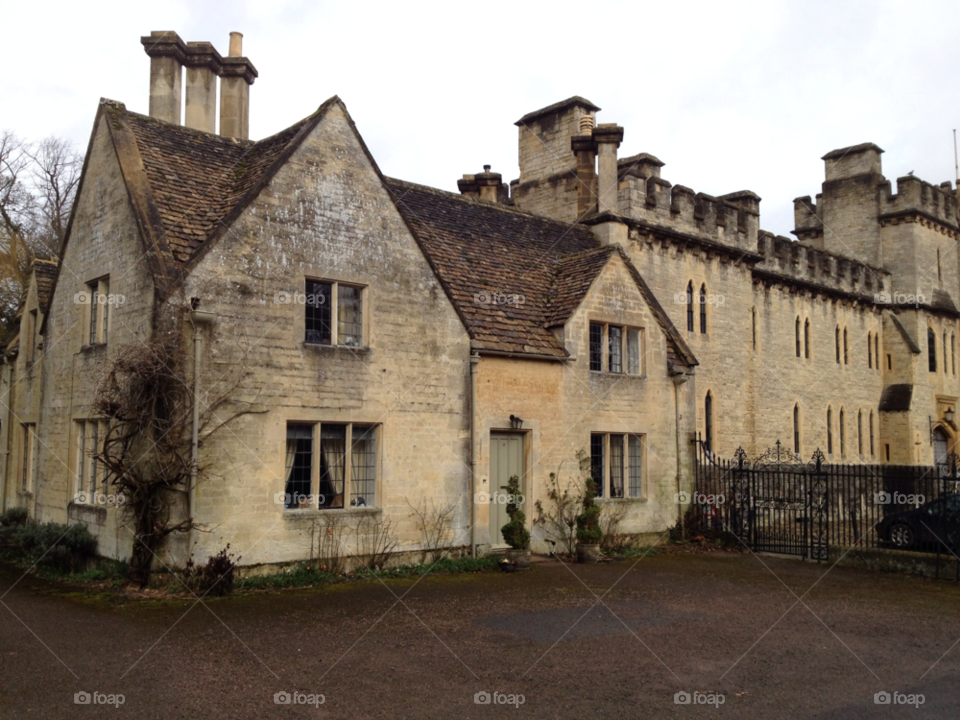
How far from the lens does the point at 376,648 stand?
913 cm

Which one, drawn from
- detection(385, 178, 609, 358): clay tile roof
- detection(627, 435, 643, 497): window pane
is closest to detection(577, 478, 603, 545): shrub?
detection(627, 435, 643, 497): window pane

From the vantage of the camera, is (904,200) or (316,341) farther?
(904,200)

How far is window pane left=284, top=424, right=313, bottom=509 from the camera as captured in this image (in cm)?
1315

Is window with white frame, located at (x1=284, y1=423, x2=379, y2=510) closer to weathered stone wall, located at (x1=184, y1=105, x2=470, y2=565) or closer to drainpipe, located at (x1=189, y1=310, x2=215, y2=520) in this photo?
weathered stone wall, located at (x1=184, y1=105, x2=470, y2=565)

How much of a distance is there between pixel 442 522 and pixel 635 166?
518 inches

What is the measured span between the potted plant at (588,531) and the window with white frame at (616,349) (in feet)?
9.80

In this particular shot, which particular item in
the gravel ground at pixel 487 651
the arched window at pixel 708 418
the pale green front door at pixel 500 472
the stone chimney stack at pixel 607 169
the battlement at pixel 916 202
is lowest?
the gravel ground at pixel 487 651

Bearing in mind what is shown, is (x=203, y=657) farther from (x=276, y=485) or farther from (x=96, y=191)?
(x=96, y=191)

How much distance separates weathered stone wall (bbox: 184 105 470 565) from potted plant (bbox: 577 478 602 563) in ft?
8.14

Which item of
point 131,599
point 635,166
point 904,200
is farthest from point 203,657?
point 904,200

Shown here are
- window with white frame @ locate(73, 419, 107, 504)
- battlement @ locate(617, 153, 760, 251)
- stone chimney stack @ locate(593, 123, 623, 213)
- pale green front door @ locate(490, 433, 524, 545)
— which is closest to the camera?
window with white frame @ locate(73, 419, 107, 504)

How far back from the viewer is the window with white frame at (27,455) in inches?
655

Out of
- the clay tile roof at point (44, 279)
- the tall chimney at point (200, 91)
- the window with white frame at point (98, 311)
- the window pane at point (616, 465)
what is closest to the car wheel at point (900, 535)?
the window pane at point (616, 465)

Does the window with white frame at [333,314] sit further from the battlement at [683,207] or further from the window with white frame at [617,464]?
the battlement at [683,207]
